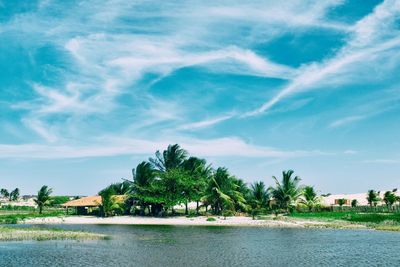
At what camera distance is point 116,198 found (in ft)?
240

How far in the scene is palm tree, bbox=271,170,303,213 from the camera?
72062 mm

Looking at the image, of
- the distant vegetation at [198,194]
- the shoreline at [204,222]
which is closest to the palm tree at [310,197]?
the distant vegetation at [198,194]

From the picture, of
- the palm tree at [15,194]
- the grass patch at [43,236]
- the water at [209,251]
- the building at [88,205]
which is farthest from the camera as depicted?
the palm tree at [15,194]

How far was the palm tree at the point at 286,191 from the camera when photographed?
236ft

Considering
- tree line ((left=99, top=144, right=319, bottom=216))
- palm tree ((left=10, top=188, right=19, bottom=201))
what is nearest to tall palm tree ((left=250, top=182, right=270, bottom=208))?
tree line ((left=99, top=144, right=319, bottom=216))

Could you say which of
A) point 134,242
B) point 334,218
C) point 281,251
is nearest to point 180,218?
point 334,218

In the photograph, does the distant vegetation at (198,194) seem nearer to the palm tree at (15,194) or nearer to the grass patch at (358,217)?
the grass patch at (358,217)

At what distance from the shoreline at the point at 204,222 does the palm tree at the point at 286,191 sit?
21.2ft

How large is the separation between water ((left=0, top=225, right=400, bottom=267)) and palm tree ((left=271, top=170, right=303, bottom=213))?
2737 cm

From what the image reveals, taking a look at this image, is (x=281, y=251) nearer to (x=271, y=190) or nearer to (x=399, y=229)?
(x=399, y=229)

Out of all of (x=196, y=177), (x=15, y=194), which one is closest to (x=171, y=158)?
(x=196, y=177)

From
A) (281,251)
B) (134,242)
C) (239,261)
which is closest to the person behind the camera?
(239,261)

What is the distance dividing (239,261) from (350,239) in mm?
18198

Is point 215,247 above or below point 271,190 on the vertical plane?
below
